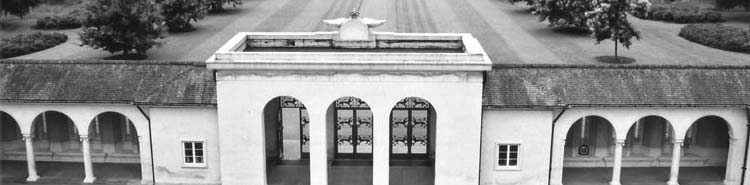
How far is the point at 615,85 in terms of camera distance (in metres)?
33.6

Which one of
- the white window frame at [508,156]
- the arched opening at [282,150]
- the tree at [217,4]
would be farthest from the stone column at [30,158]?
the tree at [217,4]

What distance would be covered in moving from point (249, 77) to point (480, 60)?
909cm

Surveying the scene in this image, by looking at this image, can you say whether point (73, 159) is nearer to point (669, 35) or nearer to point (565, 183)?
point (565, 183)

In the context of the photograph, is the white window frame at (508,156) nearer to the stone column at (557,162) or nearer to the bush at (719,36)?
the stone column at (557,162)

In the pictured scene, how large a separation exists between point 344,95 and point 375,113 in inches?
58.6

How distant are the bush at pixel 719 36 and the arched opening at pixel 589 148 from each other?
2010 cm

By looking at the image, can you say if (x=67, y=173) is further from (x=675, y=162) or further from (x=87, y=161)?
(x=675, y=162)

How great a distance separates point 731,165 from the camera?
34.5 metres

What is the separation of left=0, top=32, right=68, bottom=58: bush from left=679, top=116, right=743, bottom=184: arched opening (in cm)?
3873

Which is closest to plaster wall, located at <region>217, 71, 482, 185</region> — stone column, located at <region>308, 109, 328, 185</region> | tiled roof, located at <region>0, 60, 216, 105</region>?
stone column, located at <region>308, 109, 328, 185</region>

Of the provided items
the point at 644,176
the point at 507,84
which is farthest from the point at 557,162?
the point at 644,176

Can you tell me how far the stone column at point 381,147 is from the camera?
31672 millimetres

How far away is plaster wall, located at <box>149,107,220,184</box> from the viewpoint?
1315 inches

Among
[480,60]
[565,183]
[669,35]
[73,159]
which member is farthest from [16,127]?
[669,35]
